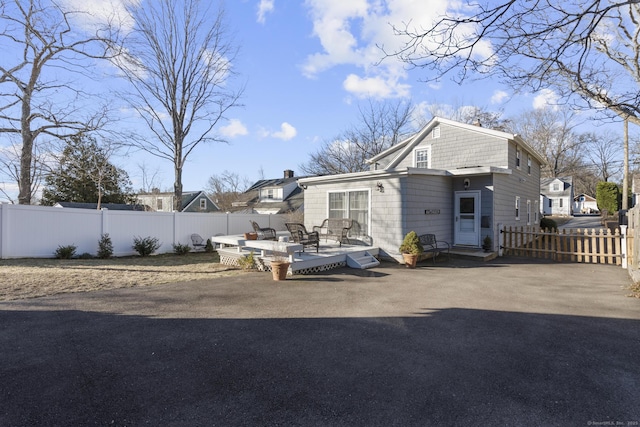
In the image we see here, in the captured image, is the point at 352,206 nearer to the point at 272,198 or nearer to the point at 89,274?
the point at 89,274

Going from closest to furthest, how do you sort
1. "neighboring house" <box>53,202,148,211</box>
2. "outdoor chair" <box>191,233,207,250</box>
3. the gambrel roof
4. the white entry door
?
1. the white entry door
2. the gambrel roof
3. "outdoor chair" <box>191,233,207,250</box>
4. "neighboring house" <box>53,202,148,211</box>

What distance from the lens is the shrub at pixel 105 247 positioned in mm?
11531

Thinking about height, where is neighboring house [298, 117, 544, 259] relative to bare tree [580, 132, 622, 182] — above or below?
below

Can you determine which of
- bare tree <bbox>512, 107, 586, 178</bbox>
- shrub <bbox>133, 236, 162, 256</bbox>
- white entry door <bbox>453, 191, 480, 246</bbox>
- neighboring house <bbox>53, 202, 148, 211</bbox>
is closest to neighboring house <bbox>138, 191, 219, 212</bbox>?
neighboring house <bbox>53, 202, 148, 211</bbox>

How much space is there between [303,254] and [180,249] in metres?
6.70

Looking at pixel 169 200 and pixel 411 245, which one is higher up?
pixel 169 200

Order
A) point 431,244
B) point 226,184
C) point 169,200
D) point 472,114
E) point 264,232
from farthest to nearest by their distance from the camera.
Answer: point 226,184, point 169,200, point 472,114, point 264,232, point 431,244

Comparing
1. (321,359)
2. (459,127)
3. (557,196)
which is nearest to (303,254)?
(321,359)

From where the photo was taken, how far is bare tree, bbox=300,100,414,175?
2597 cm

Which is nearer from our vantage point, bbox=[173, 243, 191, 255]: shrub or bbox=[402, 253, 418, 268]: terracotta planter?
bbox=[402, 253, 418, 268]: terracotta planter

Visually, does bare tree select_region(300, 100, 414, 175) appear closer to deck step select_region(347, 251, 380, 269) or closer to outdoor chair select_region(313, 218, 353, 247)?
outdoor chair select_region(313, 218, 353, 247)

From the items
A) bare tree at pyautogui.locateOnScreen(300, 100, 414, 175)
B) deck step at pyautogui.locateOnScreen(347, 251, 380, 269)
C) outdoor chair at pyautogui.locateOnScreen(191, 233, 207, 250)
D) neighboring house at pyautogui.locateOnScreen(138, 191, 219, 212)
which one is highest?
bare tree at pyautogui.locateOnScreen(300, 100, 414, 175)

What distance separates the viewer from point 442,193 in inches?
474

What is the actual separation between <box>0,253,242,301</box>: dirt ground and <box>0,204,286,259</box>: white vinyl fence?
30.3 inches
